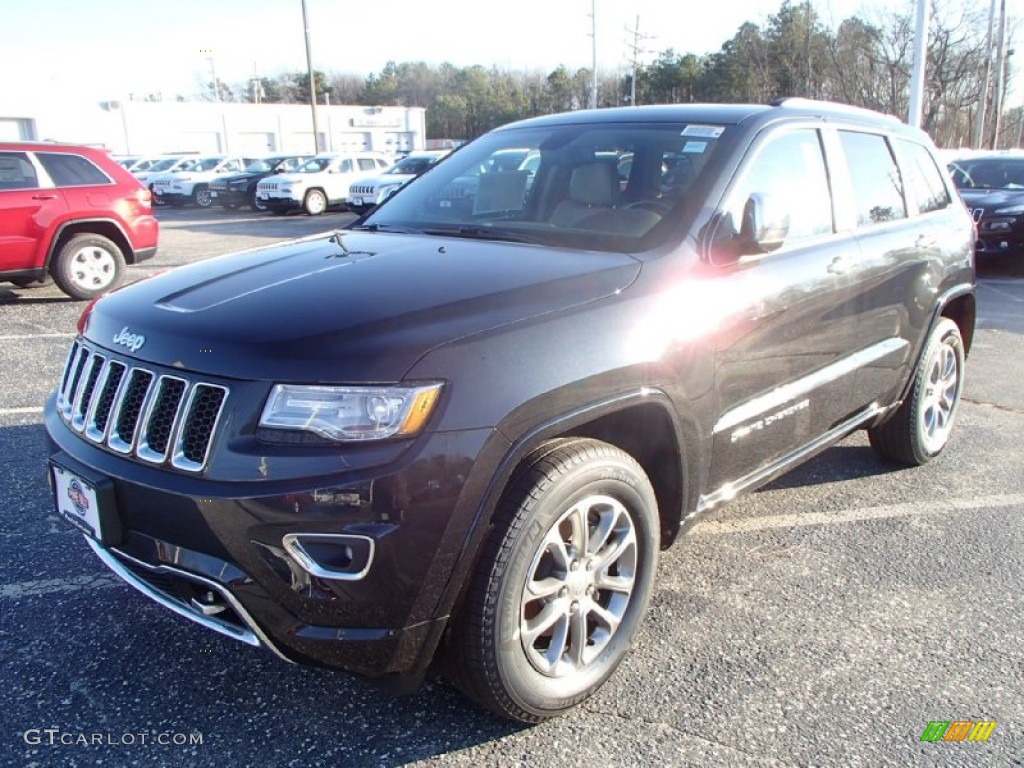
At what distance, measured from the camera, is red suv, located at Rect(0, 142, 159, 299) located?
8.84 meters

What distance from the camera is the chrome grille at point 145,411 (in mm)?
2154

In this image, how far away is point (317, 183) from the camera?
77.7ft

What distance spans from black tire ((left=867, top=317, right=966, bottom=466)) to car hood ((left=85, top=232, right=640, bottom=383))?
8.08ft

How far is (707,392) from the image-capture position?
2.81 metres

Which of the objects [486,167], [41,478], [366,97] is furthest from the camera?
[366,97]

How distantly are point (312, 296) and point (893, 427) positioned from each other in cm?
337

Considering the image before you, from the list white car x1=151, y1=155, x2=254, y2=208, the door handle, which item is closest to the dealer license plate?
the door handle

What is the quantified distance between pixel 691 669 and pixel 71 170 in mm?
9129

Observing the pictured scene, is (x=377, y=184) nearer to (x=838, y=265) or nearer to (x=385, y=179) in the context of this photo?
(x=385, y=179)

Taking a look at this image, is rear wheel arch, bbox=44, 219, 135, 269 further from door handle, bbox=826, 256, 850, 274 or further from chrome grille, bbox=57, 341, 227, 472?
door handle, bbox=826, 256, 850, 274

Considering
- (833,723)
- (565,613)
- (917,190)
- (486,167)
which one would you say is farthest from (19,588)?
(917,190)

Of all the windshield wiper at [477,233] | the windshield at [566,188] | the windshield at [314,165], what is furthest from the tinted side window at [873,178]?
the windshield at [314,165]

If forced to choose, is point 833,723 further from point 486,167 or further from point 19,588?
point 19,588

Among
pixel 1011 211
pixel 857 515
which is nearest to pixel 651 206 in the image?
pixel 857 515
